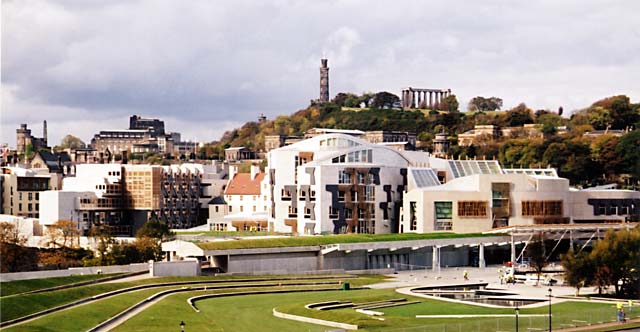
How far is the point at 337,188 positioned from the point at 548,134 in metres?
68.1

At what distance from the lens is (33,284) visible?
58.0 meters

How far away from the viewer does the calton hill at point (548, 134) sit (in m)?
127

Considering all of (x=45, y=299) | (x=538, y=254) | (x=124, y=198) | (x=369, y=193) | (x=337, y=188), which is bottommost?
(x=45, y=299)

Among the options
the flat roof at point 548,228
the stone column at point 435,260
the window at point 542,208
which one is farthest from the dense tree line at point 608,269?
the window at point 542,208

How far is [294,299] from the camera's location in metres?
62.3

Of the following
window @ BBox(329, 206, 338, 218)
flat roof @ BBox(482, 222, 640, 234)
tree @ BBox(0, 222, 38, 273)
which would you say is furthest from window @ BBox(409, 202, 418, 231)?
tree @ BBox(0, 222, 38, 273)

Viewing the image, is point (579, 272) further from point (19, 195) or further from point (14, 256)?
point (19, 195)

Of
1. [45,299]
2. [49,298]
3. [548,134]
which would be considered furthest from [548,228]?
[548,134]

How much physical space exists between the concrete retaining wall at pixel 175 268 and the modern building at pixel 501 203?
28.2 meters

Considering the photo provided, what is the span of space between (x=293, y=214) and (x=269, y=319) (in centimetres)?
4380

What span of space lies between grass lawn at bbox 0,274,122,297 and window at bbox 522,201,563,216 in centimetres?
4254

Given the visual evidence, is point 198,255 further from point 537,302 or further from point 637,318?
point 637,318

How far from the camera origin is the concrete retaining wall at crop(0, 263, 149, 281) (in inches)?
2339

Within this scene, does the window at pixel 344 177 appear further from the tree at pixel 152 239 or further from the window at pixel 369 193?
the tree at pixel 152 239
